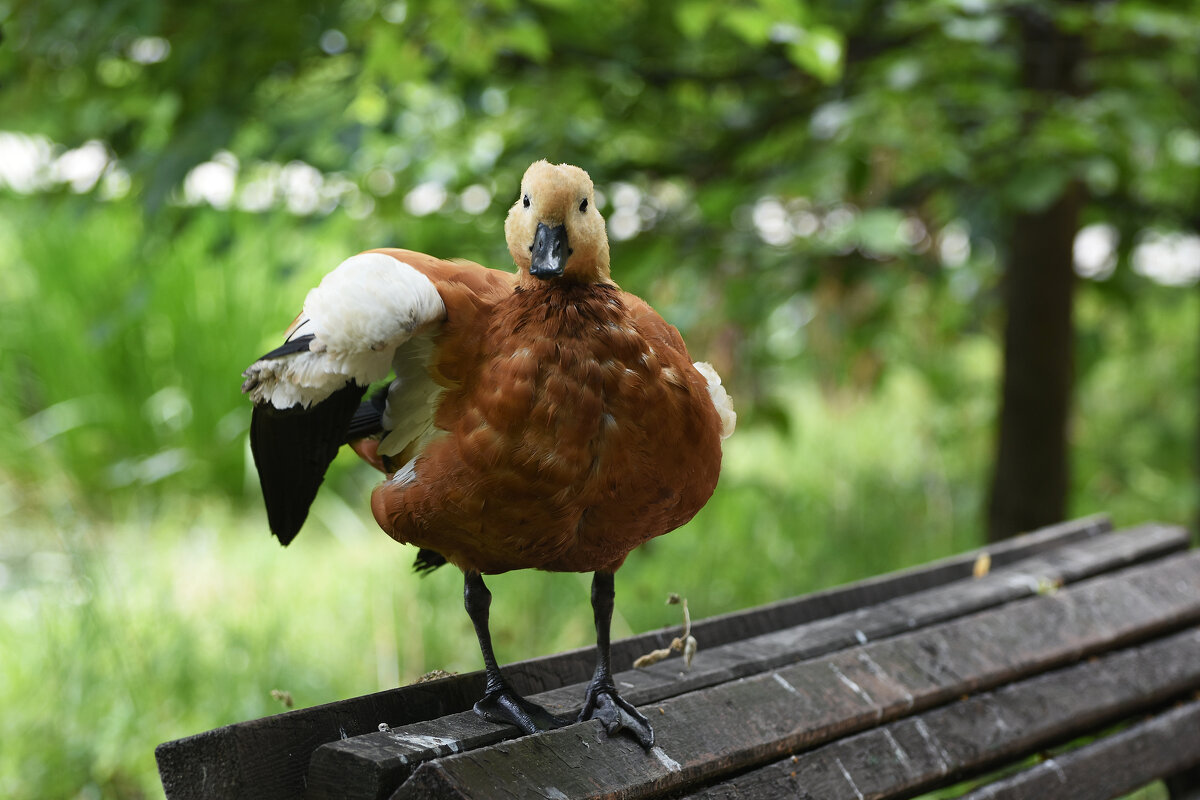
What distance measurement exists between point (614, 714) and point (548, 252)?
659 mm

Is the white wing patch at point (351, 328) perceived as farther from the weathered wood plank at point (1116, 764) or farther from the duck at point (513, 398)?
the weathered wood plank at point (1116, 764)

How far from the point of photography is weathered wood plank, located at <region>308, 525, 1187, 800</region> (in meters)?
1.27

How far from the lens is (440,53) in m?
2.65

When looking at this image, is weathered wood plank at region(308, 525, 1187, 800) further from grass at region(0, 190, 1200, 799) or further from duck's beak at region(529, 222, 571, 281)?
grass at region(0, 190, 1200, 799)

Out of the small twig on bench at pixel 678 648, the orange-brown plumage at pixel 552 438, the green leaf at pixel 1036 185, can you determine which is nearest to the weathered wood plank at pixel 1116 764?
the small twig on bench at pixel 678 648

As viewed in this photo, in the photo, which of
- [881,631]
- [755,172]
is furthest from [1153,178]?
[881,631]

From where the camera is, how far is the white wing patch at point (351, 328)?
1224mm

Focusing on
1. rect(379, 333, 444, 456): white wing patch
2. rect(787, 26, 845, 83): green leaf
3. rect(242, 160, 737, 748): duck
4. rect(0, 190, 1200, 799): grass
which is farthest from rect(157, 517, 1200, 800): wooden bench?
rect(787, 26, 845, 83): green leaf

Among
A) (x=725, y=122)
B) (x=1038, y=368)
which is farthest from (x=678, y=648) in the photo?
(x=1038, y=368)

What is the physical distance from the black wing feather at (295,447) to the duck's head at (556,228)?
0.93ft

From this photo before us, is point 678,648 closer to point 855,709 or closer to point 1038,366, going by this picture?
point 855,709

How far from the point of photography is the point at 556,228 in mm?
1273

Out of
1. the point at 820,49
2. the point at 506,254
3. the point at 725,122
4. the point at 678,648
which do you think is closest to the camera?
the point at 678,648

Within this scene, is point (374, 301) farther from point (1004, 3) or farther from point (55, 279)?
point (55, 279)
